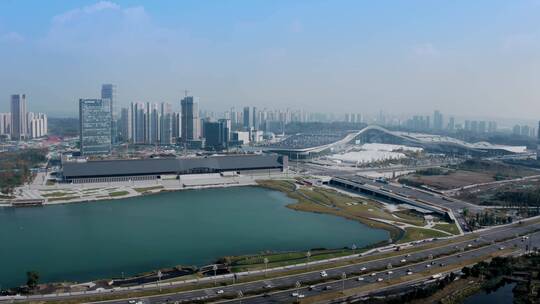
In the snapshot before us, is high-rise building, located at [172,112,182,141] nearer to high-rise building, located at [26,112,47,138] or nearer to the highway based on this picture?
high-rise building, located at [26,112,47,138]

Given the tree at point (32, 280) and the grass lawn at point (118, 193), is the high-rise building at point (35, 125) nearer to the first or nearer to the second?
the grass lawn at point (118, 193)

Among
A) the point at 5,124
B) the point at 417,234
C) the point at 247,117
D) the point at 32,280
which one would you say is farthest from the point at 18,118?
the point at 417,234

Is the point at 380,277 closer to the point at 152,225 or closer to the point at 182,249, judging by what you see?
the point at 182,249

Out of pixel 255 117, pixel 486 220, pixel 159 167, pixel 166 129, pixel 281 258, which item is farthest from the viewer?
pixel 255 117

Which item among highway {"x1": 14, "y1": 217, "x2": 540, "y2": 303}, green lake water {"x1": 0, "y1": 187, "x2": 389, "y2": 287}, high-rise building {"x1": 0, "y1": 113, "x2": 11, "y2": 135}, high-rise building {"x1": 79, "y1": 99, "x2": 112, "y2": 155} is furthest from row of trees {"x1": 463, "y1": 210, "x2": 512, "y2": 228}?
high-rise building {"x1": 0, "y1": 113, "x2": 11, "y2": 135}

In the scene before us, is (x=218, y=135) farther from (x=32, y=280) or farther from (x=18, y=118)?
(x=32, y=280)

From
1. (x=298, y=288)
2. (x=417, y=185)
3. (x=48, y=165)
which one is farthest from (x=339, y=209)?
(x=48, y=165)
